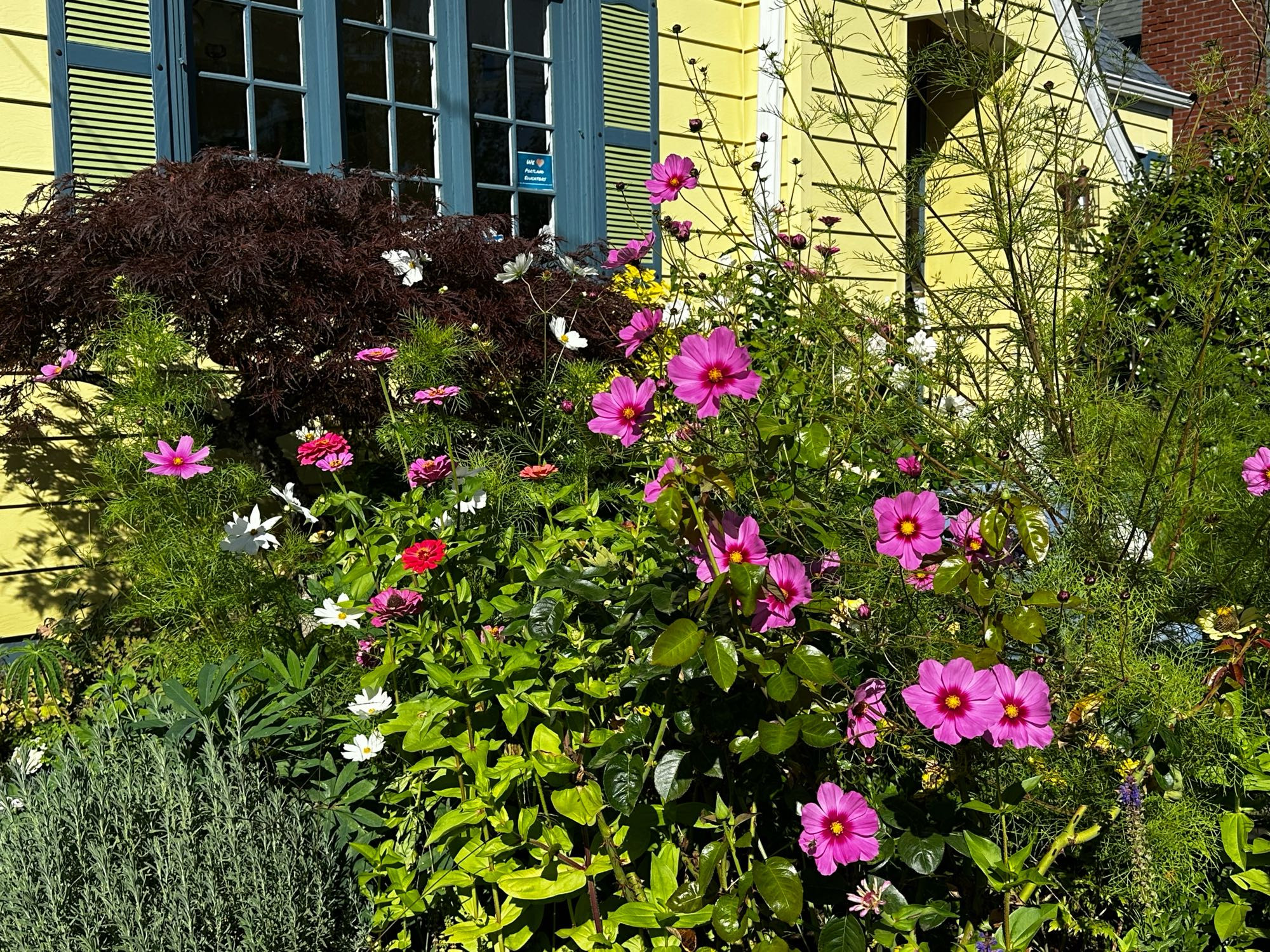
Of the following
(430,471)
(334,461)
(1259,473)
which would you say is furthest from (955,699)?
(334,461)

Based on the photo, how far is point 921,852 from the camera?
1.60 metres

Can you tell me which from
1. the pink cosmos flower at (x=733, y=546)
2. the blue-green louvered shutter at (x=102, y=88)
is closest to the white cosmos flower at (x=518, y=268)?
the pink cosmos flower at (x=733, y=546)

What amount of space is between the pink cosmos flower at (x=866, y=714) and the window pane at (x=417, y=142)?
3664mm

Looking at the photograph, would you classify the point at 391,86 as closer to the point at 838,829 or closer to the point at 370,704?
the point at 370,704

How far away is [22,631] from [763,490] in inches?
115

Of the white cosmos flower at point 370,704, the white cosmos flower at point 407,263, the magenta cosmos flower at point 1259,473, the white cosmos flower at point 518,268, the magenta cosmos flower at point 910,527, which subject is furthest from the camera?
the white cosmos flower at point 407,263

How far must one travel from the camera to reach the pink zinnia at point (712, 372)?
5.18 ft

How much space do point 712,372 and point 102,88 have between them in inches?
126

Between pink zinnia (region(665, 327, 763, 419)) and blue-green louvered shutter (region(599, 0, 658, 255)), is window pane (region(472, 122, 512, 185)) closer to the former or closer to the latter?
blue-green louvered shutter (region(599, 0, 658, 255))

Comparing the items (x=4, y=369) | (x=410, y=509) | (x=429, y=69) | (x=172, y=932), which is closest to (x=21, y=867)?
(x=172, y=932)

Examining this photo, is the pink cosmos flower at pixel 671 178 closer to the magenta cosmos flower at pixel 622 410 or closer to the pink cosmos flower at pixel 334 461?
the magenta cosmos flower at pixel 622 410

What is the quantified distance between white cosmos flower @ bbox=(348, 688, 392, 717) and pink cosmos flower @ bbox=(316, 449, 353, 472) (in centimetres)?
61

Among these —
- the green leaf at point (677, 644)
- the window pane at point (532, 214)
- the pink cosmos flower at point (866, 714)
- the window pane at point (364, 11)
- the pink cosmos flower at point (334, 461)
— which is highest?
the window pane at point (364, 11)

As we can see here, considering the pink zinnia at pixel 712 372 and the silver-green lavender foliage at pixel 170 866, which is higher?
the pink zinnia at pixel 712 372
